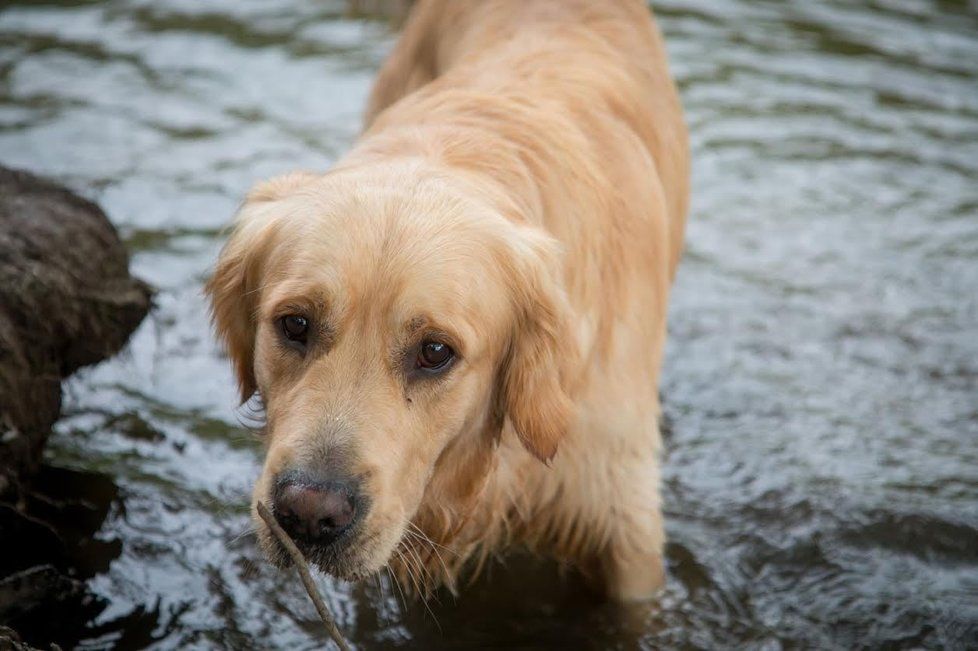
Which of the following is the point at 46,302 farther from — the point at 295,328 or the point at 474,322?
the point at 474,322

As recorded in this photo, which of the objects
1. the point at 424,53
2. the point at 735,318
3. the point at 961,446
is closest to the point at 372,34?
the point at 424,53

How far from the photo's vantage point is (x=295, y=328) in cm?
314

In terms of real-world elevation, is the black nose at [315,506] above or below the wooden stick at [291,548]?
above

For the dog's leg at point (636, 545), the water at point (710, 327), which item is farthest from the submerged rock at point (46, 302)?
the dog's leg at point (636, 545)

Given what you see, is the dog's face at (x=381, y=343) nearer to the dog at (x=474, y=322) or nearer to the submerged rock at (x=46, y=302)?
the dog at (x=474, y=322)

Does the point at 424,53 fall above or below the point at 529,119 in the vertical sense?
below

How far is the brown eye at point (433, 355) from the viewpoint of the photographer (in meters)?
3.10

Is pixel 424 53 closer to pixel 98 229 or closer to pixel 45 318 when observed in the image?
pixel 98 229

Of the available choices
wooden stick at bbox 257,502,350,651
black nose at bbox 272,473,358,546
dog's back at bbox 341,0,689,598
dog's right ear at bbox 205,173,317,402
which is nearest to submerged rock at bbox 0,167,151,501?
dog's right ear at bbox 205,173,317,402

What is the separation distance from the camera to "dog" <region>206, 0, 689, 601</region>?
3008mm

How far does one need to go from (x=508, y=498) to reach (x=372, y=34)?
20.3 ft

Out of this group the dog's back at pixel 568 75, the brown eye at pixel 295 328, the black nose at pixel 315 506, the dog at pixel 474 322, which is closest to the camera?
the black nose at pixel 315 506

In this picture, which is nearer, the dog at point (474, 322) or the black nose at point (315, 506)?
the black nose at point (315, 506)

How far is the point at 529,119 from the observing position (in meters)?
3.94
